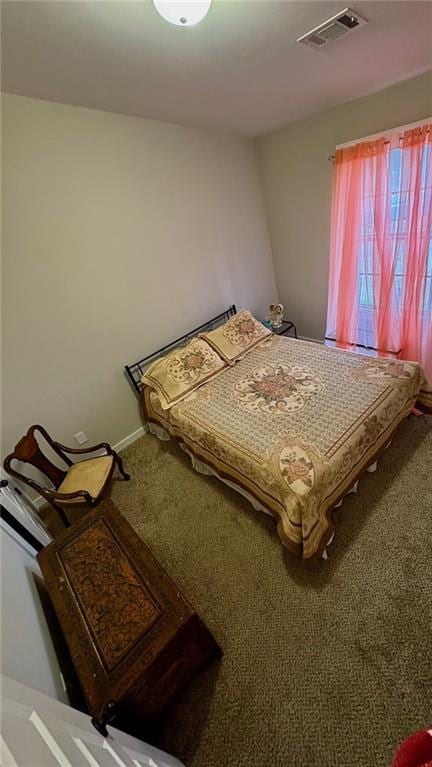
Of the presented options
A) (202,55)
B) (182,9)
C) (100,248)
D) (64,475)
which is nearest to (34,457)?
(64,475)

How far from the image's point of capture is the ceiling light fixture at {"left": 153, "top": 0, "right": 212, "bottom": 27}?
41.6 inches

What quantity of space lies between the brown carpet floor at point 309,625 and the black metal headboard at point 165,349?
122 cm

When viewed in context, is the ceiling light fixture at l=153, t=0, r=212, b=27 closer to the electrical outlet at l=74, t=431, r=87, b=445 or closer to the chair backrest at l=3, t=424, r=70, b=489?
the chair backrest at l=3, t=424, r=70, b=489

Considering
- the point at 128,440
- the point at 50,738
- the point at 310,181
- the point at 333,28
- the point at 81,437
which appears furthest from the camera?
the point at 310,181

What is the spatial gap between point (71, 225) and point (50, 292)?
0.53 m

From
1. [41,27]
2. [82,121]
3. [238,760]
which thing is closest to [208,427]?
[238,760]

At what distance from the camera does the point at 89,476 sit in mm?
2209

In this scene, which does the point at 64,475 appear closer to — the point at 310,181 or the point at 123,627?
the point at 123,627

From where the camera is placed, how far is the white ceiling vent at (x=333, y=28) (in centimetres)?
136

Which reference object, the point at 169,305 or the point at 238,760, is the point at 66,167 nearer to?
the point at 169,305

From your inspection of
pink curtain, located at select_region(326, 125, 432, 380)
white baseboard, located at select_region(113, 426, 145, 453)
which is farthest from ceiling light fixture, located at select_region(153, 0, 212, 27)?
white baseboard, located at select_region(113, 426, 145, 453)

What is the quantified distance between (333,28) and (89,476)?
302 centimetres

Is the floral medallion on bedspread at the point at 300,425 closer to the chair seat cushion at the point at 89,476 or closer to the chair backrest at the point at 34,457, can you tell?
the chair seat cushion at the point at 89,476

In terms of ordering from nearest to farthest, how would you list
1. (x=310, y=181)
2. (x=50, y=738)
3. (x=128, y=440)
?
(x=50, y=738)
(x=128, y=440)
(x=310, y=181)
